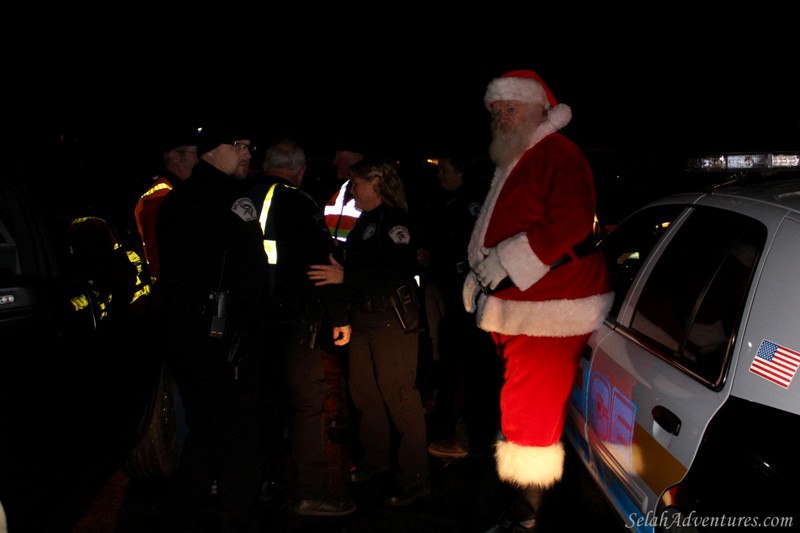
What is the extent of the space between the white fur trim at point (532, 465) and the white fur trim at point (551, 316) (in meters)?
0.54

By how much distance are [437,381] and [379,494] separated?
172cm

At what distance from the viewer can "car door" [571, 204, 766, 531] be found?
1930 millimetres

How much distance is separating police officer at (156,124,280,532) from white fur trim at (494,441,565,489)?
1183mm

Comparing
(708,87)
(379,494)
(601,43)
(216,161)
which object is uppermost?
(601,43)

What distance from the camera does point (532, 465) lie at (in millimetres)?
2693

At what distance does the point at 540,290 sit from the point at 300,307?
1.27m

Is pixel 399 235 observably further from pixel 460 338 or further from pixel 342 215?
pixel 460 338

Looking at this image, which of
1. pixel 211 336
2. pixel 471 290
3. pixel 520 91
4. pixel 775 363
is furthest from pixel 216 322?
pixel 775 363

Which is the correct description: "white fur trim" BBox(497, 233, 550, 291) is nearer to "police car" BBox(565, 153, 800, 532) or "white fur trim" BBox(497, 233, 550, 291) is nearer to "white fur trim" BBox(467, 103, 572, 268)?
"white fur trim" BBox(467, 103, 572, 268)

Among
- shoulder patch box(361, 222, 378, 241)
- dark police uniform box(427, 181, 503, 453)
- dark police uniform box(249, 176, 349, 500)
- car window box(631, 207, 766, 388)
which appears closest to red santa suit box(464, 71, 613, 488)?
car window box(631, 207, 766, 388)

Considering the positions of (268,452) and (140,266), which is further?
(140,266)

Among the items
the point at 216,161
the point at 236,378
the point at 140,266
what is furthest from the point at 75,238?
the point at 236,378

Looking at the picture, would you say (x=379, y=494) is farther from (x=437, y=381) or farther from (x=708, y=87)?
(x=708, y=87)

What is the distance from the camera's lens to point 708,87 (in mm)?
26344
